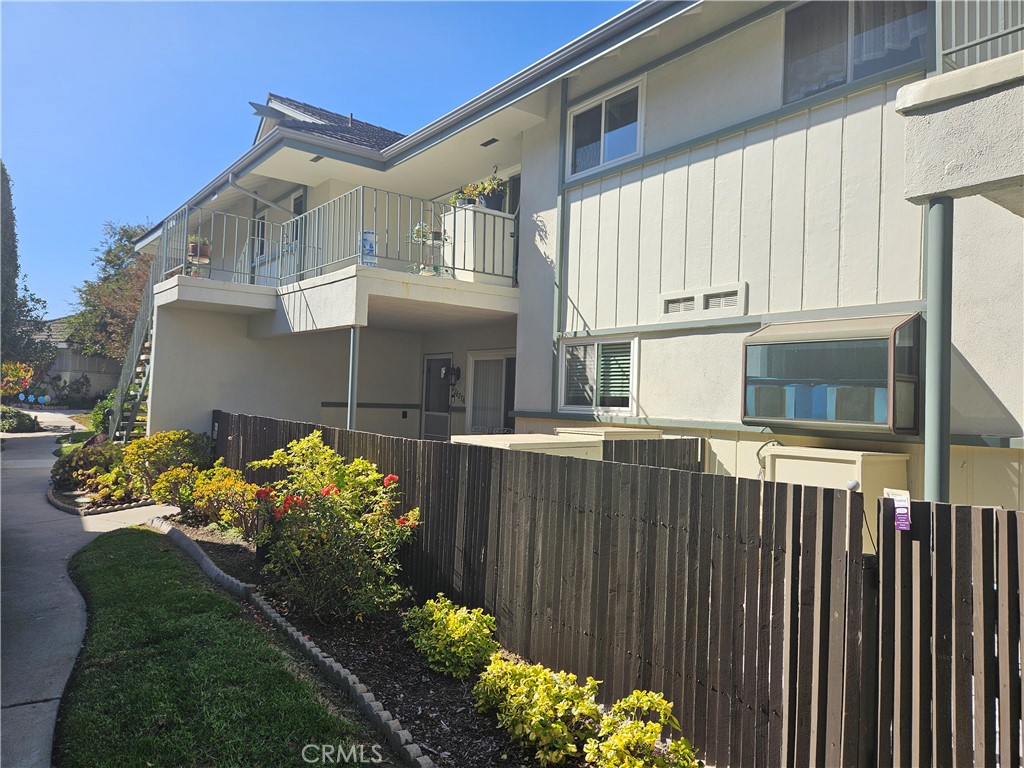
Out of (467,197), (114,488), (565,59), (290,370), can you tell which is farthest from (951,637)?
(290,370)

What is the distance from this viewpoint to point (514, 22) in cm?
974

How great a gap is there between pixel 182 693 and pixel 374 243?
310 inches

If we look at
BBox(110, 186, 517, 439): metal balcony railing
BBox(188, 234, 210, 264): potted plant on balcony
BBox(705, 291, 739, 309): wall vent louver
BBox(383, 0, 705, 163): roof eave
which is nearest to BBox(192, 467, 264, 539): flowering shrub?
BBox(110, 186, 517, 439): metal balcony railing

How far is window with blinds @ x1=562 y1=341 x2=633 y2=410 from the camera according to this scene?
28.2ft

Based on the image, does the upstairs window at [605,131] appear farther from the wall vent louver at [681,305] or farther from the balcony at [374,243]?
the wall vent louver at [681,305]

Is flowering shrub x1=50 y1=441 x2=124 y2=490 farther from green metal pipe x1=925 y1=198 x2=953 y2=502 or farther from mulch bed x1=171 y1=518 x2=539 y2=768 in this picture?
green metal pipe x1=925 y1=198 x2=953 y2=502

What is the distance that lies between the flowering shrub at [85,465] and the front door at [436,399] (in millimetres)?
5983

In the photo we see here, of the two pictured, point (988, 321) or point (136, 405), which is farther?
A: point (136, 405)

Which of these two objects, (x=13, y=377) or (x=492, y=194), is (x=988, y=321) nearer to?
(x=492, y=194)

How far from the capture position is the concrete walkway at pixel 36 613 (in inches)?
147

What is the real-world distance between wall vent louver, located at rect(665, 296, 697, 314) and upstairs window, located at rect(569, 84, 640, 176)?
2.20m

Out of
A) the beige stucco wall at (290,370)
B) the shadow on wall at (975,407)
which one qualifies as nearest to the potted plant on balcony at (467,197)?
the beige stucco wall at (290,370)

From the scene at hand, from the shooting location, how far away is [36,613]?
566 centimetres

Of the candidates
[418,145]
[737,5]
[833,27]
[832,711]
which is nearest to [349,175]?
[418,145]
